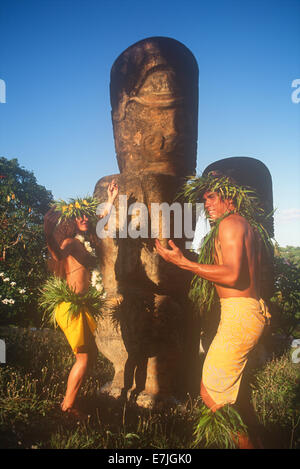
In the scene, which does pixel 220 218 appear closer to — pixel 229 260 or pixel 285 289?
pixel 229 260

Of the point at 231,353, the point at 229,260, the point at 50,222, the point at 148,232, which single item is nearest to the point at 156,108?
the point at 148,232

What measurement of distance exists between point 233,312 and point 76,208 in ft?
7.41

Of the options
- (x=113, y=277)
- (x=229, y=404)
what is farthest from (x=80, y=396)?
(x=229, y=404)

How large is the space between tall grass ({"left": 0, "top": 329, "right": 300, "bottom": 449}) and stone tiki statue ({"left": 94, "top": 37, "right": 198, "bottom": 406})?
38cm

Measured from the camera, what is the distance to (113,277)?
4.27 meters

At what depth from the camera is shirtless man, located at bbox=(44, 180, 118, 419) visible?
3.41 metres

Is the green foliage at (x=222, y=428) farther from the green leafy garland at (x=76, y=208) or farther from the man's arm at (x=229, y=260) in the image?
the green leafy garland at (x=76, y=208)

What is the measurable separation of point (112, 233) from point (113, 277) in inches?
27.3

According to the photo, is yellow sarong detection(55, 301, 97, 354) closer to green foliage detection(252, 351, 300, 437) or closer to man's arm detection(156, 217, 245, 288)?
man's arm detection(156, 217, 245, 288)

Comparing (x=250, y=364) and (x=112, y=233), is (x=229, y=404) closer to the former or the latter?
(x=112, y=233)

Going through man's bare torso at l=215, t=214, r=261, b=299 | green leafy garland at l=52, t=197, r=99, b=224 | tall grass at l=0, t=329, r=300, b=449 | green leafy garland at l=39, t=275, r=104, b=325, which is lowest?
tall grass at l=0, t=329, r=300, b=449

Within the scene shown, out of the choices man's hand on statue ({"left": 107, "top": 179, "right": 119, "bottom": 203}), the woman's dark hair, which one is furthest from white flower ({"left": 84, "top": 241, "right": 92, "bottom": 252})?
man's hand on statue ({"left": 107, "top": 179, "right": 119, "bottom": 203})

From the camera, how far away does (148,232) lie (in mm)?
4109

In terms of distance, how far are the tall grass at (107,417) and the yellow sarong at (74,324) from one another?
2.74 feet
